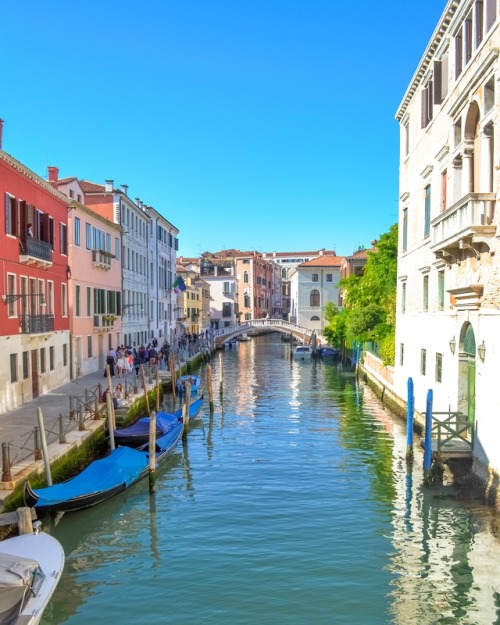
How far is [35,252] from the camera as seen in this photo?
1780 centimetres

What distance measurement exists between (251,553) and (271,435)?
868 centimetres

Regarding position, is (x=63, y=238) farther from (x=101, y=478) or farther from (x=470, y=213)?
(x=470, y=213)

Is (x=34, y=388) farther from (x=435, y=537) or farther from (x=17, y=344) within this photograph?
(x=435, y=537)

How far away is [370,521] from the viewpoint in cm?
1040

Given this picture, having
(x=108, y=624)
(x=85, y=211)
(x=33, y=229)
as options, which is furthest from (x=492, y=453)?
(x=85, y=211)

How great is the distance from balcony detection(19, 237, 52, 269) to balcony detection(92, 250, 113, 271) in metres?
6.42

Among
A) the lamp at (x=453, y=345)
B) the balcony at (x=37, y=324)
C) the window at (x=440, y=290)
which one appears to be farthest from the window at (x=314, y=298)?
the lamp at (x=453, y=345)

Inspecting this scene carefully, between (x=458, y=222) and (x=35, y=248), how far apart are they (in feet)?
38.8

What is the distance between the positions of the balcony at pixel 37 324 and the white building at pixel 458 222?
10747mm

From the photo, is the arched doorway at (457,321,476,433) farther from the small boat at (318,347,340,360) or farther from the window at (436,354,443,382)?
the small boat at (318,347,340,360)

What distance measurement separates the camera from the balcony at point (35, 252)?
56.0 ft

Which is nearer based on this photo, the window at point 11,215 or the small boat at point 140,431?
the small boat at point 140,431

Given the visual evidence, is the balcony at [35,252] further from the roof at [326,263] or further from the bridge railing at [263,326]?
the roof at [326,263]

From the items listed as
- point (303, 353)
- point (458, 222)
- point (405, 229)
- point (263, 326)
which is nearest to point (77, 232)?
point (405, 229)
